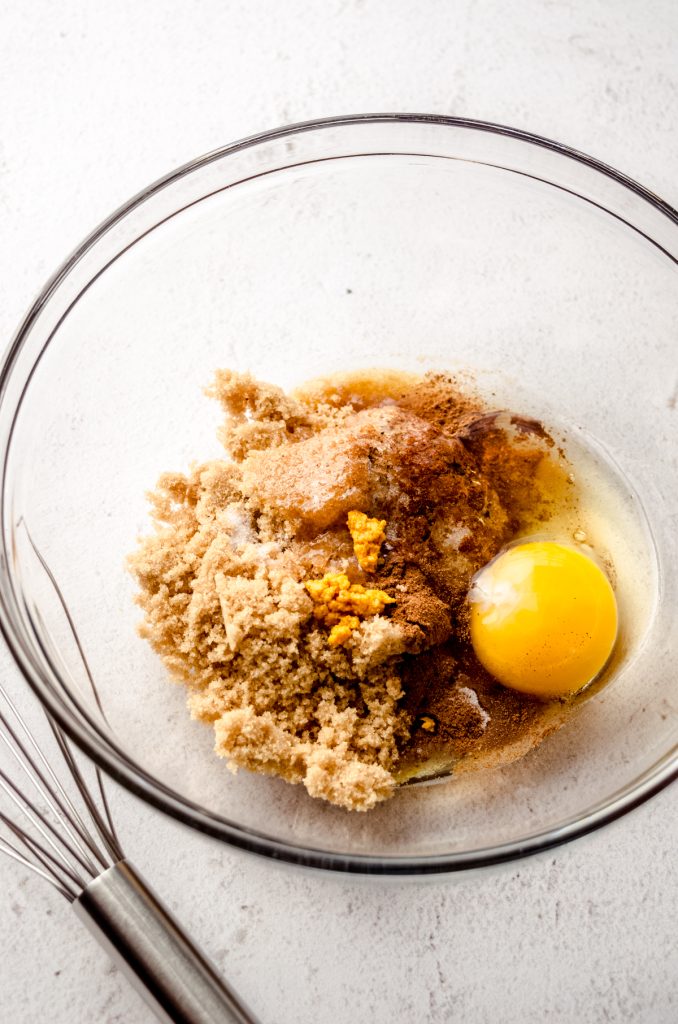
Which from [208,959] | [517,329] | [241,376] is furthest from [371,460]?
[208,959]

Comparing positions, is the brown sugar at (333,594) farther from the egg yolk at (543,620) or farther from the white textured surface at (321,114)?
the white textured surface at (321,114)

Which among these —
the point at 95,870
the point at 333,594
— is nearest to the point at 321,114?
the point at 333,594

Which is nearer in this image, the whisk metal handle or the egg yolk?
the whisk metal handle

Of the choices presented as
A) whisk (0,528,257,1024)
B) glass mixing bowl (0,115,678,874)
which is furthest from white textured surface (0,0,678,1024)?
glass mixing bowl (0,115,678,874)

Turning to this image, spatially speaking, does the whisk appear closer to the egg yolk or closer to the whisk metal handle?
the whisk metal handle

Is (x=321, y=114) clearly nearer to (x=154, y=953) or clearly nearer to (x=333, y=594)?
(x=333, y=594)

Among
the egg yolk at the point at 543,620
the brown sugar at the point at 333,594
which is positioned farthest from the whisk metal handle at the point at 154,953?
the egg yolk at the point at 543,620

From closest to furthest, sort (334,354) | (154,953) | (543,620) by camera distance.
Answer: (154,953) → (543,620) → (334,354)
